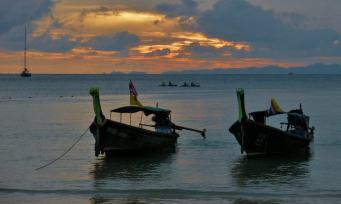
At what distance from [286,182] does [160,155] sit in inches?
322

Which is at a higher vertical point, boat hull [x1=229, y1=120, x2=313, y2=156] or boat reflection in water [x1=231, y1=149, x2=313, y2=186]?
boat hull [x1=229, y1=120, x2=313, y2=156]

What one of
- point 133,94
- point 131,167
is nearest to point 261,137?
point 131,167

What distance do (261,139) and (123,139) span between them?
6.11 metres

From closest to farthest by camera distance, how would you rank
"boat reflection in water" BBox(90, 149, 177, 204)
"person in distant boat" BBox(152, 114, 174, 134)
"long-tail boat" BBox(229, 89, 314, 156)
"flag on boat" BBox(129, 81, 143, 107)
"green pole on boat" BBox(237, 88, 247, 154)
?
"boat reflection in water" BBox(90, 149, 177, 204) < "green pole on boat" BBox(237, 88, 247, 154) < "long-tail boat" BBox(229, 89, 314, 156) < "person in distant boat" BBox(152, 114, 174, 134) < "flag on boat" BBox(129, 81, 143, 107)

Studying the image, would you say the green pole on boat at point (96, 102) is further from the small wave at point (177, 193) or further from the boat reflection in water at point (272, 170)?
the boat reflection in water at point (272, 170)

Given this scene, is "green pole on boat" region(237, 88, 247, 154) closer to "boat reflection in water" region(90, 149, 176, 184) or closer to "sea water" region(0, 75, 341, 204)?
"sea water" region(0, 75, 341, 204)

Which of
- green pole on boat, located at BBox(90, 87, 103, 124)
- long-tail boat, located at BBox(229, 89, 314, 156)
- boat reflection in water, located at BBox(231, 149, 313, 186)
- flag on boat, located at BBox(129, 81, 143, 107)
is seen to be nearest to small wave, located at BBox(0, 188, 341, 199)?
boat reflection in water, located at BBox(231, 149, 313, 186)

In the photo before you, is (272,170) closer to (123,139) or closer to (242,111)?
(242,111)

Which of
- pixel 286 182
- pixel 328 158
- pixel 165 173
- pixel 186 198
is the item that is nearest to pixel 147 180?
pixel 165 173

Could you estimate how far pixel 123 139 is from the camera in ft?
86.5

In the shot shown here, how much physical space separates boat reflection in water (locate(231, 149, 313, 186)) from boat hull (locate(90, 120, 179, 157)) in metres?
4.19

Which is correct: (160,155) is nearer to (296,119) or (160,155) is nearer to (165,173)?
(165,173)

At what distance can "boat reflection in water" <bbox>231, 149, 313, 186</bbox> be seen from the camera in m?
21.6

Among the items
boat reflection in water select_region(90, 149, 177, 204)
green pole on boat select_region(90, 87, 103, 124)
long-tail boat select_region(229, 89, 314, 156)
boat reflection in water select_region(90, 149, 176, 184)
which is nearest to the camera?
boat reflection in water select_region(90, 149, 177, 204)
